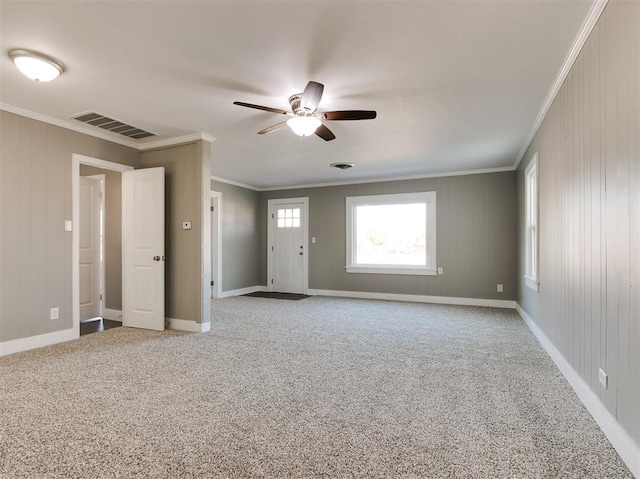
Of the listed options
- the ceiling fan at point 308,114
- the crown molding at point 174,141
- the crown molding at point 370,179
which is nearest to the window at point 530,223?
the crown molding at point 370,179

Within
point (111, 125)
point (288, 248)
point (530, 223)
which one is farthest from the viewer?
point (288, 248)

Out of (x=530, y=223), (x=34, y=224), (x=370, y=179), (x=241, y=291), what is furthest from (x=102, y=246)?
(x=530, y=223)

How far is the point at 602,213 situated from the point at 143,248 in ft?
15.0

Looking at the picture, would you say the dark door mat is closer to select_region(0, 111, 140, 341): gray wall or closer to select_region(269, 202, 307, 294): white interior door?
select_region(269, 202, 307, 294): white interior door

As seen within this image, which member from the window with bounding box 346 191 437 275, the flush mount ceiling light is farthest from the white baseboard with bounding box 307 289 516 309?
the flush mount ceiling light

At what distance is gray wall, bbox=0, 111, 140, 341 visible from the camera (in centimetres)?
334

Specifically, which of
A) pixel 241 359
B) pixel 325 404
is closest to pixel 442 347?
pixel 325 404

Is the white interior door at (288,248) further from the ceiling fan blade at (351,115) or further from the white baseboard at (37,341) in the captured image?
the ceiling fan blade at (351,115)

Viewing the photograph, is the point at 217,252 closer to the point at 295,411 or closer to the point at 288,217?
the point at 288,217

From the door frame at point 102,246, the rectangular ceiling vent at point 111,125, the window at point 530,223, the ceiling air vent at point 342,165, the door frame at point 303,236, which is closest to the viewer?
the rectangular ceiling vent at point 111,125

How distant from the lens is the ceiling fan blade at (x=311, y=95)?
2459mm

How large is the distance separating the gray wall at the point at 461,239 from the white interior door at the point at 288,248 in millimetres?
726

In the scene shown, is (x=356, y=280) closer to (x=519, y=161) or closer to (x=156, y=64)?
(x=519, y=161)

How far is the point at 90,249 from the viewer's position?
509 centimetres
